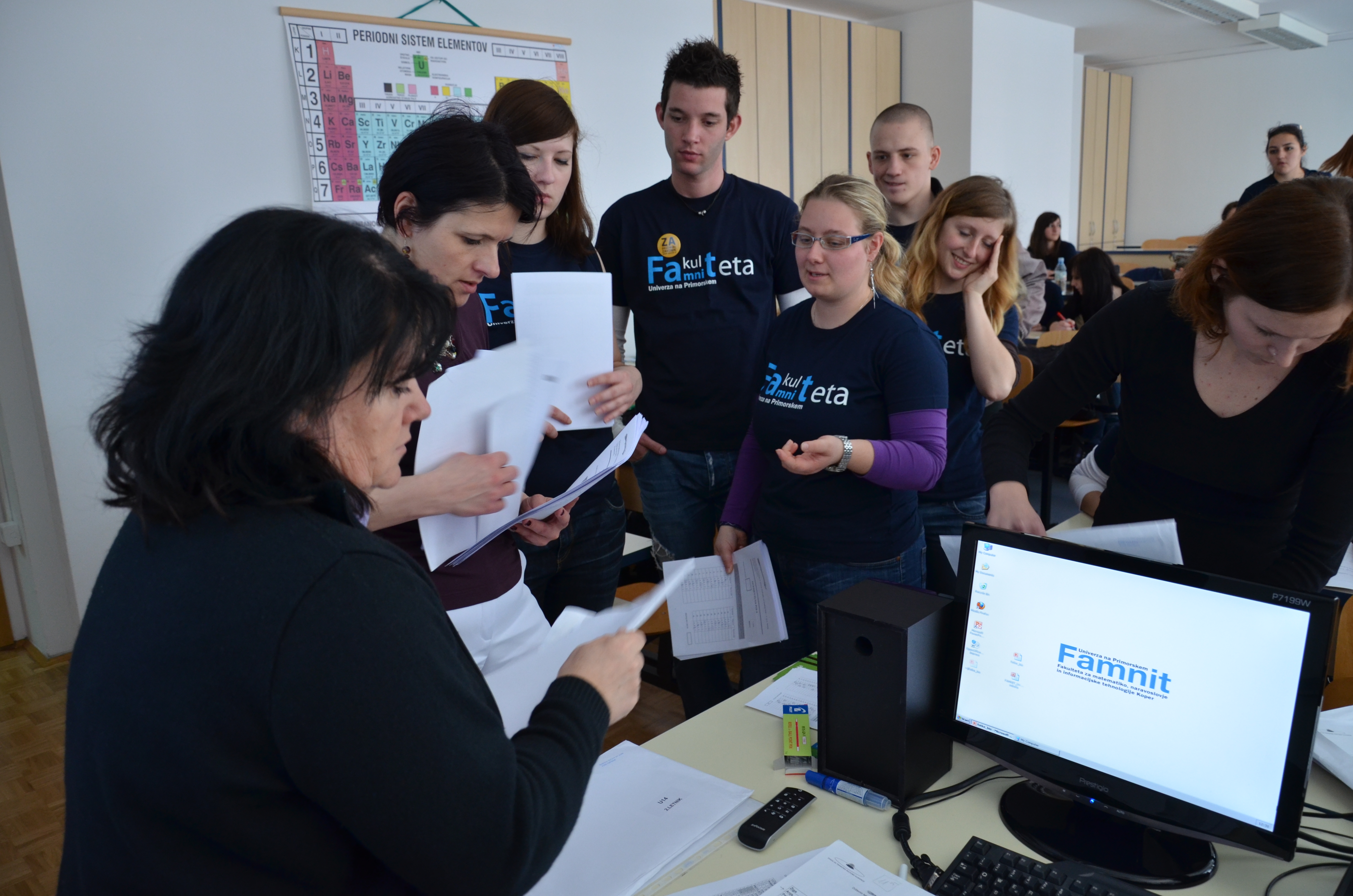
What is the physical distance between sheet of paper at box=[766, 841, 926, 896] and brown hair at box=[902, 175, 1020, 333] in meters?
1.49

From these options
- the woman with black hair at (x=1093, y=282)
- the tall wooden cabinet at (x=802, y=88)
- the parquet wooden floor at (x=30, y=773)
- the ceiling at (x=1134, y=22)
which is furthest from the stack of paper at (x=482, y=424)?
the ceiling at (x=1134, y=22)

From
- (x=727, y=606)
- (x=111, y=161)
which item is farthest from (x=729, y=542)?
(x=111, y=161)

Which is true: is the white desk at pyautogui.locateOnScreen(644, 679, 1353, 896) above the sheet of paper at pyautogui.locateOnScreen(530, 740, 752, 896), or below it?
below

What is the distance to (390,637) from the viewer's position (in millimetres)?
658

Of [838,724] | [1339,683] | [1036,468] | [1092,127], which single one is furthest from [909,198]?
[1092,127]

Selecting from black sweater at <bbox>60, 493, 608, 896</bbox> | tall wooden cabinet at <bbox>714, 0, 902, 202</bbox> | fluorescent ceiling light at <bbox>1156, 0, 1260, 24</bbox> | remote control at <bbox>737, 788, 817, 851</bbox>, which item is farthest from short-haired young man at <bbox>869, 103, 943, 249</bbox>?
fluorescent ceiling light at <bbox>1156, 0, 1260, 24</bbox>

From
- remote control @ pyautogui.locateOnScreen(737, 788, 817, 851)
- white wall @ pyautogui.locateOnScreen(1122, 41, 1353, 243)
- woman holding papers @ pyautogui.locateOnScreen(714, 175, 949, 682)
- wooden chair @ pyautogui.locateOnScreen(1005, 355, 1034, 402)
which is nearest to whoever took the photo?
remote control @ pyautogui.locateOnScreen(737, 788, 817, 851)

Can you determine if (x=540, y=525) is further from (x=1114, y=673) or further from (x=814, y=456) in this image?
(x=1114, y=673)

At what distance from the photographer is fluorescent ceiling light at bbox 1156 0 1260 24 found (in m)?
6.84

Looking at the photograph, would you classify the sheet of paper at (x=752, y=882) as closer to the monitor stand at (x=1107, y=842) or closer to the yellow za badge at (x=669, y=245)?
the monitor stand at (x=1107, y=842)

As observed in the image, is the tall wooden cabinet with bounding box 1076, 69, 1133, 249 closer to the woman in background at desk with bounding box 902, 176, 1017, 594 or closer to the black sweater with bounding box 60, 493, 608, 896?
the woman in background at desk with bounding box 902, 176, 1017, 594

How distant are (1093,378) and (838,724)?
0.80 metres

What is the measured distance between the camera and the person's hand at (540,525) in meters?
1.58

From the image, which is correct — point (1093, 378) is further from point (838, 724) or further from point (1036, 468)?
point (1036, 468)
